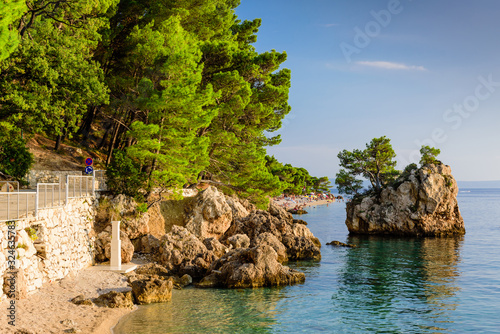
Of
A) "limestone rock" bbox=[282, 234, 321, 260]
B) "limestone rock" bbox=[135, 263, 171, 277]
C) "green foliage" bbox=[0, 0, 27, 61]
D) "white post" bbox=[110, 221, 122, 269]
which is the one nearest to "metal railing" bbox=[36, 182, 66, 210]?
"white post" bbox=[110, 221, 122, 269]

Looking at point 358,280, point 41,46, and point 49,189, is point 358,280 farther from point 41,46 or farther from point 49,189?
point 41,46

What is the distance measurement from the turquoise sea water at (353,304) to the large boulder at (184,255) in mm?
3033

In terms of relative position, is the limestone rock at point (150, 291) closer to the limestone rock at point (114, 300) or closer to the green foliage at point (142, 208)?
the limestone rock at point (114, 300)

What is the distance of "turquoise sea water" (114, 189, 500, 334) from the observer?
1588 cm

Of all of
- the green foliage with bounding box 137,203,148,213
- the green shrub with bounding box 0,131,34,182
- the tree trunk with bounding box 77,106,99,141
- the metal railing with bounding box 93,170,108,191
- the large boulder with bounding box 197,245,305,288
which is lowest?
the large boulder with bounding box 197,245,305,288

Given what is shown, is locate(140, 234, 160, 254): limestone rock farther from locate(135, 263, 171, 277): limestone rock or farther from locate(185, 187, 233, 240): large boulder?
locate(185, 187, 233, 240): large boulder

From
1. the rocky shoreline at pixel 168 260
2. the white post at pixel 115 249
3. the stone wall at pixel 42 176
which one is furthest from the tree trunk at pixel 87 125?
the white post at pixel 115 249

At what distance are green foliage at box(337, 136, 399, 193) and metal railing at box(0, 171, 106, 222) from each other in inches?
1423

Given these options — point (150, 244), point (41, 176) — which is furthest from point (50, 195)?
point (41, 176)

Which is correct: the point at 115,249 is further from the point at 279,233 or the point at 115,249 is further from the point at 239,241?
the point at 279,233

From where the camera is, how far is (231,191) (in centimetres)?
4003

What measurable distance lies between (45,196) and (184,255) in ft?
28.7

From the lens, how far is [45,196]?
729 inches

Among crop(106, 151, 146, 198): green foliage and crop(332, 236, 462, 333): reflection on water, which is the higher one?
crop(106, 151, 146, 198): green foliage
